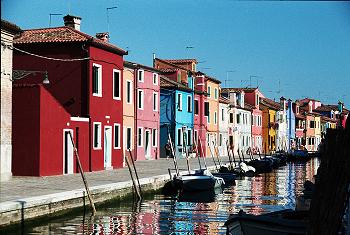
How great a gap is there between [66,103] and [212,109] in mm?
28403

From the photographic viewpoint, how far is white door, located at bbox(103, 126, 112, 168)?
29.6 metres

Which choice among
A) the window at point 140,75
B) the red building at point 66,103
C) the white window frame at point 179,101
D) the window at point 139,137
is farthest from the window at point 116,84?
the white window frame at point 179,101

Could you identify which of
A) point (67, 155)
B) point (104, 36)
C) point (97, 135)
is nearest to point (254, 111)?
point (104, 36)

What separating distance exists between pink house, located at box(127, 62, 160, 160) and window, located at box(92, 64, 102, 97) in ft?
26.7

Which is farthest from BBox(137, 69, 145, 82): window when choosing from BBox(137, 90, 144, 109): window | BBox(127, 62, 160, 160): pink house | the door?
the door

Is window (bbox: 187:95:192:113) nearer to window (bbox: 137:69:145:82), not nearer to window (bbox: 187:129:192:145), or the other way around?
window (bbox: 187:129:192:145)

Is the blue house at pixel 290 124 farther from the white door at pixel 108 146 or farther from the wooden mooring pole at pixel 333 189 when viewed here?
the wooden mooring pole at pixel 333 189

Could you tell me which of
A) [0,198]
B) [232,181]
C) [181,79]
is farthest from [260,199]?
[181,79]

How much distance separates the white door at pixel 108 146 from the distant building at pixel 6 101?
25.9ft

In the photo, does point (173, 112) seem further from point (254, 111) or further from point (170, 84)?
point (254, 111)

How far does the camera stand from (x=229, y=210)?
19.2 m

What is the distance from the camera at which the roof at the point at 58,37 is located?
2802cm

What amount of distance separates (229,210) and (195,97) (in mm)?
32206

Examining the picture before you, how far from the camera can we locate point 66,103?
93.5ft
